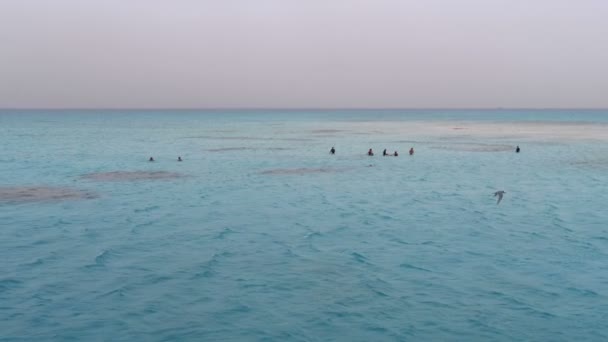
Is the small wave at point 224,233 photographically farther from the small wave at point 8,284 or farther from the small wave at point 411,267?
the small wave at point 8,284

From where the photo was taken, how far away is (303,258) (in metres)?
22.9

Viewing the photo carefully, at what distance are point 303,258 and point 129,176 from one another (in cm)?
2785

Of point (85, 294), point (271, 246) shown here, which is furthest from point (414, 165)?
point (85, 294)

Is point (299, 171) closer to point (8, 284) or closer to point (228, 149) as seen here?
point (228, 149)

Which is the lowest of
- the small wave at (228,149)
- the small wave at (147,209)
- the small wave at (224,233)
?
the small wave at (228,149)

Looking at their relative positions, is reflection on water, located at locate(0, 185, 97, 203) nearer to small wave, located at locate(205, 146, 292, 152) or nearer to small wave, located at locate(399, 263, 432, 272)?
small wave, located at locate(399, 263, 432, 272)

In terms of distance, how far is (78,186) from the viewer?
42.1m

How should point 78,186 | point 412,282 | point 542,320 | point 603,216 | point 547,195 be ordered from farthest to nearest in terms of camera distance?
point 78,186 < point 547,195 < point 603,216 < point 412,282 < point 542,320

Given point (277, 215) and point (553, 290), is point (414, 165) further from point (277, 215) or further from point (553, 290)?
point (553, 290)

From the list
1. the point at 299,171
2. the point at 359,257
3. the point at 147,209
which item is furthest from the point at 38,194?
the point at 359,257

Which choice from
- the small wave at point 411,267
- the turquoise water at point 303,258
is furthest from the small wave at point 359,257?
the small wave at point 411,267

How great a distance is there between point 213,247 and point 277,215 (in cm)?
724

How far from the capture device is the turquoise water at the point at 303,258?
16.8 m

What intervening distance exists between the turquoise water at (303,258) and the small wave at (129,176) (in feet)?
2.11
